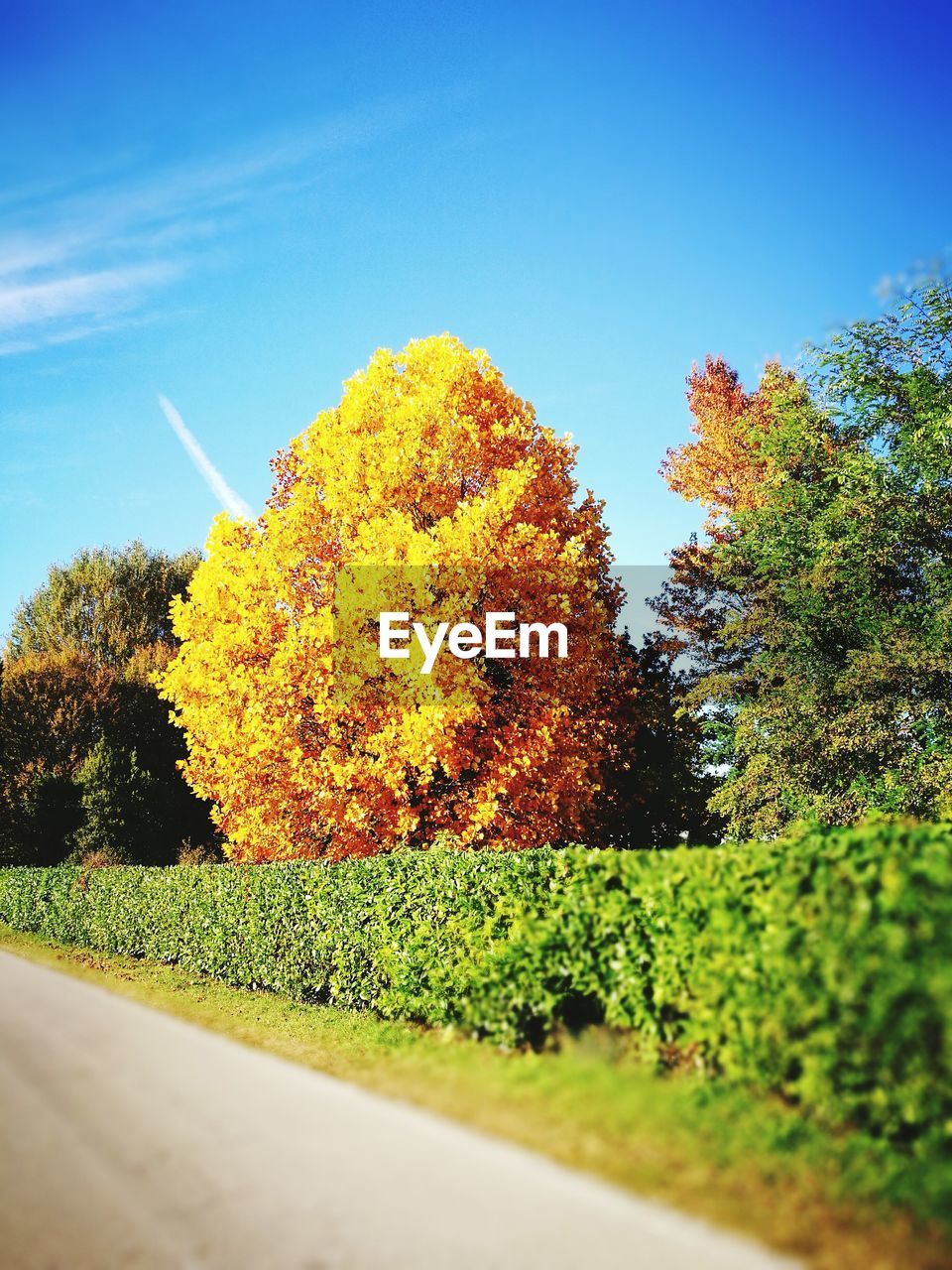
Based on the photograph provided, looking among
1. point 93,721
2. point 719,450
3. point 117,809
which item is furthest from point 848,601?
point 93,721

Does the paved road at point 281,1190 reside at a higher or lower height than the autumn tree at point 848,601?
lower

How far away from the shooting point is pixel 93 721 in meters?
35.3

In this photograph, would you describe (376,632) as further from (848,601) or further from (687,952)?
(848,601)

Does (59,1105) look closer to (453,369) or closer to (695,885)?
(695,885)

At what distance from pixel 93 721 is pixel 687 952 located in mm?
34038

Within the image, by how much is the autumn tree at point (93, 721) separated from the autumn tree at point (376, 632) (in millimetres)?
16793

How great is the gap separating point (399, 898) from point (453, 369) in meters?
10.9

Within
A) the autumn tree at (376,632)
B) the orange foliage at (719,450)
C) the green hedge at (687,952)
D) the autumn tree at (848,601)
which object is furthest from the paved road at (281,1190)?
the orange foliage at (719,450)

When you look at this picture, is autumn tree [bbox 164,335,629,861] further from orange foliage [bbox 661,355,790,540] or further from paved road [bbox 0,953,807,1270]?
orange foliage [bbox 661,355,790,540]

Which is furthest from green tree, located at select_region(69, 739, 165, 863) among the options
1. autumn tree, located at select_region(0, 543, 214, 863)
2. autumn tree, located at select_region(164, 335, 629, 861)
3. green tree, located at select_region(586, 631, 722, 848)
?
green tree, located at select_region(586, 631, 722, 848)

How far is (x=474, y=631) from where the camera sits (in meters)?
15.5

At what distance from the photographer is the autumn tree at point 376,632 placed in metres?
15.0

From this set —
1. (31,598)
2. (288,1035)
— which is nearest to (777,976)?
(288,1035)

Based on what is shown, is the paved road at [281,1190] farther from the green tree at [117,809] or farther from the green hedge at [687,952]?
the green tree at [117,809]
